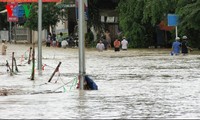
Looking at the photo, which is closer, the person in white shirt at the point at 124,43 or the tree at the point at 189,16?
the tree at the point at 189,16

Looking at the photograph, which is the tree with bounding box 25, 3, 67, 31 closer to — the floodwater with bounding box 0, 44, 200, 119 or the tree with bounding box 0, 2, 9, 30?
the tree with bounding box 0, 2, 9, 30

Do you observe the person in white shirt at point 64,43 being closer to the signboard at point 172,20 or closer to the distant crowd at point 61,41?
the distant crowd at point 61,41

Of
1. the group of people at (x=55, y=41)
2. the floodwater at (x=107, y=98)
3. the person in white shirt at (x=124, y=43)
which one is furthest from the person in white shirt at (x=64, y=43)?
the floodwater at (x=107, y=98)

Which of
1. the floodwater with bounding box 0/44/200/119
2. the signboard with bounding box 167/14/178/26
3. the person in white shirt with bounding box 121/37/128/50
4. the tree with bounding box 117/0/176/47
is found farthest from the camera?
the person in white shirt with bounding box 121/37/128/50

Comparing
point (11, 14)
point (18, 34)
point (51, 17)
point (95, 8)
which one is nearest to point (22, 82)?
point (95, 8)

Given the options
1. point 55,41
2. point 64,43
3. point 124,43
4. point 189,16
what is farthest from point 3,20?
point 189,16

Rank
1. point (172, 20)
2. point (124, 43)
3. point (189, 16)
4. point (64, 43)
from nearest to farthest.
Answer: point (189, 16) < point (172, 20) < point (124, 43) < point (64, 43)

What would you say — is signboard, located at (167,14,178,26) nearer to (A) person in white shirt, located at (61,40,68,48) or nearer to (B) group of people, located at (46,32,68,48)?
(A) person in white shirt, located at (61,40,68,48)

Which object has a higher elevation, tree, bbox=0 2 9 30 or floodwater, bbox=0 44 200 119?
tree, bbox=0 2 9 30

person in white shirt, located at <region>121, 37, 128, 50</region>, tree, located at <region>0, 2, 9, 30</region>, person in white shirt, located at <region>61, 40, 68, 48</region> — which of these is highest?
tree, located at <region>0, 2, 9, 30</region>

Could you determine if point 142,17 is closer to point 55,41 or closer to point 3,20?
point 55,41

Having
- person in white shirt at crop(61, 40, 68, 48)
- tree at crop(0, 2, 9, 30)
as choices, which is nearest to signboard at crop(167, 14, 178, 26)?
person in white shirt at crop(61, 40, 68, 48)

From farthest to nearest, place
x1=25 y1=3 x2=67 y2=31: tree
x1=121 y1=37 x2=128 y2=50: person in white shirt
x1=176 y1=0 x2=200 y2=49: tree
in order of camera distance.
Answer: x1=25 y1=3 x2=67 y2=31: tree
x1=121 y1=37 x2=128 y2=50: person in white shirt
x1=176 y1=0 x2=200 y2=49: tree

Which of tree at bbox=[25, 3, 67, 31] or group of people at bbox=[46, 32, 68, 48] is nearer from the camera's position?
group of people at bbox=[46, 32, 68, 48]
